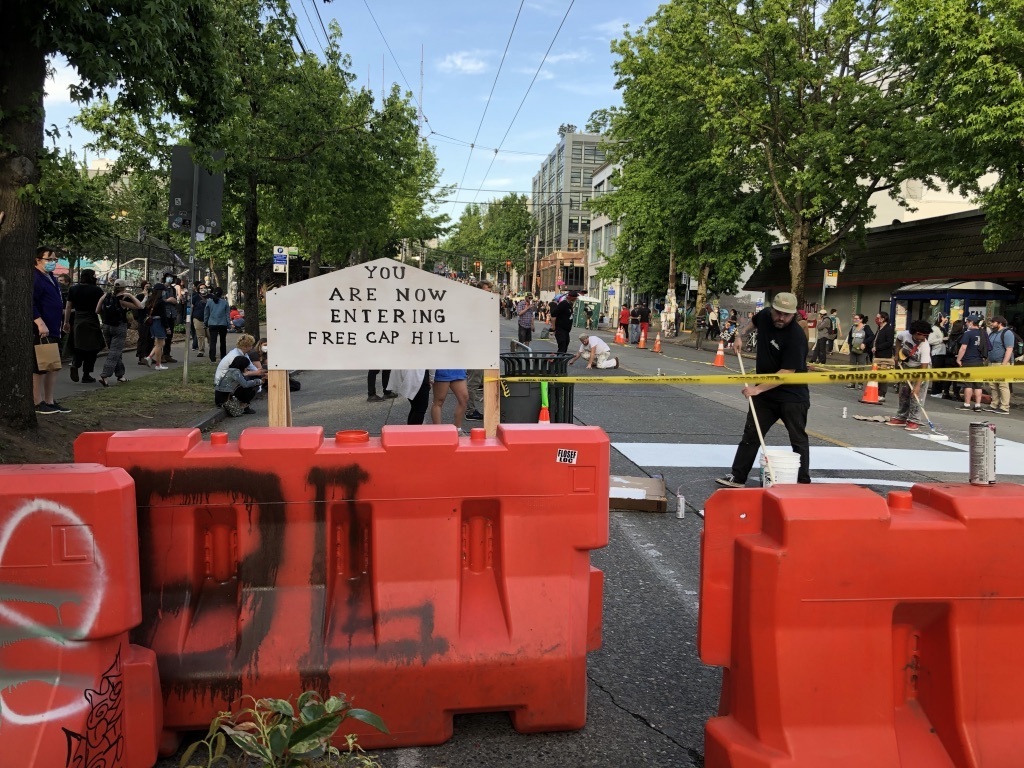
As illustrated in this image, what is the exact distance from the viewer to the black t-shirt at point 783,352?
6566 millimetres

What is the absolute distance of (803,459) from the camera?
22.1 ft

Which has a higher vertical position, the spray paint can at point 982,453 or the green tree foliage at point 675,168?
the green tree foliage at point 675,168

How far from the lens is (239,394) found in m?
11.4

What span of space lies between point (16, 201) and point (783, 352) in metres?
7.12

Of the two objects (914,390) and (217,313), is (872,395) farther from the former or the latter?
(217,313)

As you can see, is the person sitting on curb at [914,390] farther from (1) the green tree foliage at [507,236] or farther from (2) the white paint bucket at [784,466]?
(1) the green tree foliage at [507,236]

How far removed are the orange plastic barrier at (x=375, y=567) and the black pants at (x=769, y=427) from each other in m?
4.03

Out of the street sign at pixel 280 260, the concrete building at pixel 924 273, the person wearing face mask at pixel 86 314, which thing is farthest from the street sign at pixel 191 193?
the concrete building at pixel 924 273

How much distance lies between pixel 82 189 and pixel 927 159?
62.4 feet

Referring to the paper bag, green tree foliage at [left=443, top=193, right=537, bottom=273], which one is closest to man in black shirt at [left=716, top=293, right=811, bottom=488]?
the paper bag

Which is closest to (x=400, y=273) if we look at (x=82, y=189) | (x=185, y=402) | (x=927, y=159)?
(x=82, y=189)

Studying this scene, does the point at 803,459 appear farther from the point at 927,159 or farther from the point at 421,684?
the point at 927,159

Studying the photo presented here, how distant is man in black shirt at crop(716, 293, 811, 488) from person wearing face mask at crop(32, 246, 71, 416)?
786 centimetres

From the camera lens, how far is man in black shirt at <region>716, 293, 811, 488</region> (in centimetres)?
653
